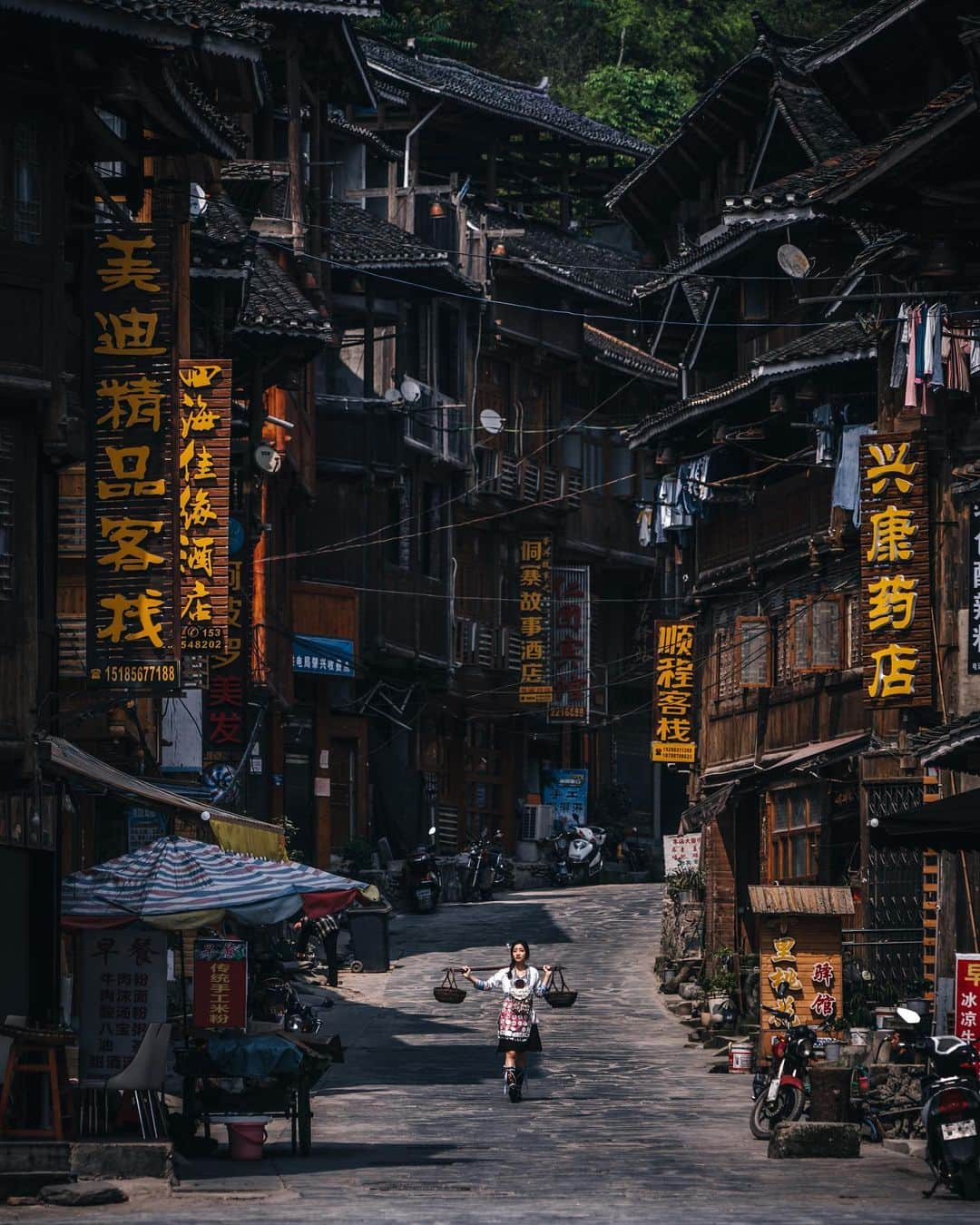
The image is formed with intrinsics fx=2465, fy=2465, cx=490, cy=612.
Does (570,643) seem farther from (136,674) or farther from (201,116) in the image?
(136,674)

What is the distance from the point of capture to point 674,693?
43.1 metres

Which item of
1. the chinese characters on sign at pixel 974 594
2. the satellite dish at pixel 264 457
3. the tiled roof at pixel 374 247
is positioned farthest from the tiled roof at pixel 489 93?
the chinese characters on sign at pixel 974 594

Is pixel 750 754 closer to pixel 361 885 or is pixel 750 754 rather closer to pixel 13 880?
pixel 361 885

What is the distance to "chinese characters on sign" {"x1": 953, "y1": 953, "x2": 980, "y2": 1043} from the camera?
20.7 metres

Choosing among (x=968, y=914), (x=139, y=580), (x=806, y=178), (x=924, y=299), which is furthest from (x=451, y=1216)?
(x=806, y=178)

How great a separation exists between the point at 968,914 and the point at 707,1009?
6.76 m

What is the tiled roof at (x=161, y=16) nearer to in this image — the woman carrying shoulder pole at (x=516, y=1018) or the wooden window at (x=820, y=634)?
the woman carrying shoulder pole at (x=516, y=1018)

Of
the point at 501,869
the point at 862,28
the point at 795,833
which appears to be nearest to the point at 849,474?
the point at 795,833

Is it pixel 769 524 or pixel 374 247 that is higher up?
pixel 374 247

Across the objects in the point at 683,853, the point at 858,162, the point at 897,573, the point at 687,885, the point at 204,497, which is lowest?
the point at 687,885

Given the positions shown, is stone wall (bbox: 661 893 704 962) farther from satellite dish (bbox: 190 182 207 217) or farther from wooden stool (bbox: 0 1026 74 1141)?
wooden stool (bbox: 0 1026 74 1141)

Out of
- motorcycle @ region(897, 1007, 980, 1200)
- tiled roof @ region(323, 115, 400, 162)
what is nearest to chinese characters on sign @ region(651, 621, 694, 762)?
tiled roof @ region(323, 115, 400, 162)

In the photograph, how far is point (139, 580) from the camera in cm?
2203

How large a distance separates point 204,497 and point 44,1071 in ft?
36.0
